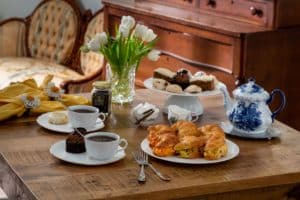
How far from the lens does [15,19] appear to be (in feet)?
20.0

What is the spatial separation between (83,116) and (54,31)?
126 inches

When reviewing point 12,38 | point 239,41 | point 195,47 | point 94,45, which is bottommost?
point 12,38

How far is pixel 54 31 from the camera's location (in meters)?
6.03

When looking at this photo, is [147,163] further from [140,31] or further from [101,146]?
[140,31]

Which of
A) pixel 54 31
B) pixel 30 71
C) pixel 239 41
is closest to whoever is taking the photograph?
pixel 239 41

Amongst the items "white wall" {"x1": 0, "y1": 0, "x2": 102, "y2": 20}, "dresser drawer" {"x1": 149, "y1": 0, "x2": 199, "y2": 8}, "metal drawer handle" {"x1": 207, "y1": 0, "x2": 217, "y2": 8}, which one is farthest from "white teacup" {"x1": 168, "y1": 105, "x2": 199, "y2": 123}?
"white wall" {"x1": 0, "y1": 0, "x2": 102, "y2": 20}

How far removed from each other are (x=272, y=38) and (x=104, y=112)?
53.4 inches

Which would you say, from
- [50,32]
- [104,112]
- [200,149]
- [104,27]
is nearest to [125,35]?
[104,112]

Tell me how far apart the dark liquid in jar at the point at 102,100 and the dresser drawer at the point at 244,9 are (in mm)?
1377

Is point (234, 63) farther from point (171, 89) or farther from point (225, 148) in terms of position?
point (225, 148)

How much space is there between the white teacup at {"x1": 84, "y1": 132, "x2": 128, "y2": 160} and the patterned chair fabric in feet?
11.7

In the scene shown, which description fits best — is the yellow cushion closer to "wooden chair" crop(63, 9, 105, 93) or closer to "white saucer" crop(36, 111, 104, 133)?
"wooden chair" crop(63, 9, 105, 93)

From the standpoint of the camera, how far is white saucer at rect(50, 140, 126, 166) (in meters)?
2.62

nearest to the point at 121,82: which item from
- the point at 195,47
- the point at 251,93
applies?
the point at 251,93
